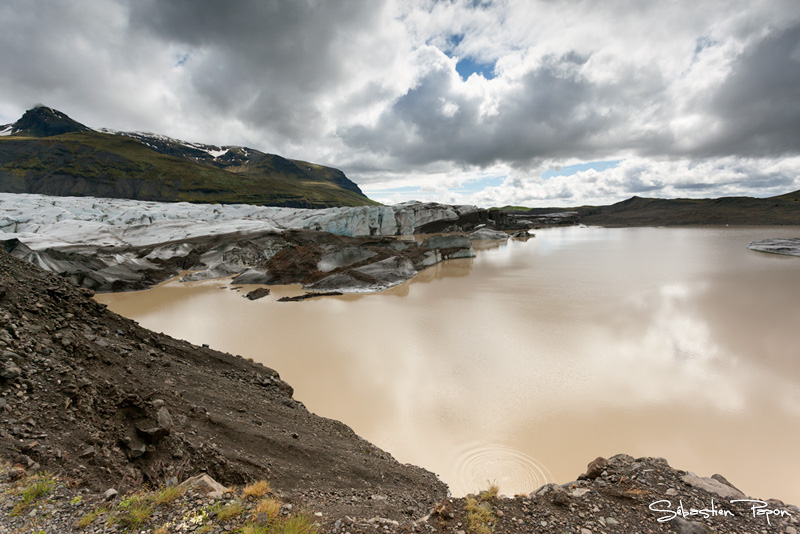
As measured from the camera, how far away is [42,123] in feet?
363

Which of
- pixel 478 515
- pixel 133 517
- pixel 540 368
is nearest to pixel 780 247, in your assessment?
pixel 540 368

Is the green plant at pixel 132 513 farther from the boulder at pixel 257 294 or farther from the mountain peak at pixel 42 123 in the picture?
the mountain peak at pixel 42 123

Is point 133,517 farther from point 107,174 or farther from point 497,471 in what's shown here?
point 107,174

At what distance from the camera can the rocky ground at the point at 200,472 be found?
302 centimetres

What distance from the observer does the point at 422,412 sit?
8.33 metres

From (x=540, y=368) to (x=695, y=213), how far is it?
98593mm

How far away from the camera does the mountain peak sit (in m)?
110

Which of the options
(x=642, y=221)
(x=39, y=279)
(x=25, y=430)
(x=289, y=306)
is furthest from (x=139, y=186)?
(x=642, y=221)

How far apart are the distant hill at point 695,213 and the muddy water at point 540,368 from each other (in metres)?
69.4

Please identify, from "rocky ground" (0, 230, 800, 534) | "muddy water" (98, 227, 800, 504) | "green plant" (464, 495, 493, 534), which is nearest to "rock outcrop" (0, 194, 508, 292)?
"muddy water" (98, 227, 800, 504)

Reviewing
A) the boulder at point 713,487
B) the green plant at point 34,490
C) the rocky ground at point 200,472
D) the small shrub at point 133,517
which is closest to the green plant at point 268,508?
the rocky ground at point 200,472

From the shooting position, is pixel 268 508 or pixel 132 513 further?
pixel 268 508

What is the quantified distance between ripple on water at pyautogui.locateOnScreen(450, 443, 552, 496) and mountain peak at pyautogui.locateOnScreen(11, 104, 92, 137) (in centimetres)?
16399

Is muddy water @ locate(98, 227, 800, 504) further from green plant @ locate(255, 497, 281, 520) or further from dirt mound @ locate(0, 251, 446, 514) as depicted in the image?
green plant @ locate(255, 497, 281, 520)
